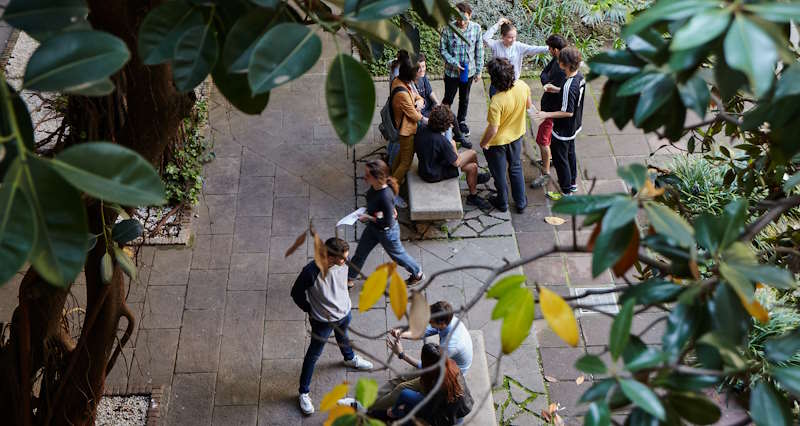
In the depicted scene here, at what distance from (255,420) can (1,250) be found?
4605 mm

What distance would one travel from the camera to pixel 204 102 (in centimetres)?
898

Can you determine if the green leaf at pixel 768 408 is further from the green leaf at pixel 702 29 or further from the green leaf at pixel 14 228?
the green leaf at pixel 14 228

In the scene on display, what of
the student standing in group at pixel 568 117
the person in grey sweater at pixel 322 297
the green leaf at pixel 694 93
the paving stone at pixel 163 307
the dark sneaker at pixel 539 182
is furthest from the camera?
the dark sneaker at pixel 539 182

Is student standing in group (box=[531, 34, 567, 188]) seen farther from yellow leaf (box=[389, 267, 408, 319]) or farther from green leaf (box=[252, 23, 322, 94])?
green leaf (box=[252, 23, 322, 94])

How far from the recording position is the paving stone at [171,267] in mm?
7125

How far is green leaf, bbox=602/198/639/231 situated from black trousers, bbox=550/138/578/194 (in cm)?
566

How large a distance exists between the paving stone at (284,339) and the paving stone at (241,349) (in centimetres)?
6

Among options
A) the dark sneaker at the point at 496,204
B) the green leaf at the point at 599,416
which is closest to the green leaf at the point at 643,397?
the green leaf at the point at 599,416

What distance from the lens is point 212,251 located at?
24.2 ft

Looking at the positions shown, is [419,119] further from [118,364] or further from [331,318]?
[118,364]

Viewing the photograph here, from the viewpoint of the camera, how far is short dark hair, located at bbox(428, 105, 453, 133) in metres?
7.11

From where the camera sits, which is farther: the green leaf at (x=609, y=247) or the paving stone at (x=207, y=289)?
the paving stone at (x=207, y=289)

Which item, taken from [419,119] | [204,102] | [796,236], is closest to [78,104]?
[796,236]

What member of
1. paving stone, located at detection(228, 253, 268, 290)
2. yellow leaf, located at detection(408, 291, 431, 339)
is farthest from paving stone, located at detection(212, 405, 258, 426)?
yellow leaf, located at detection(408, 291, 431, 339)
